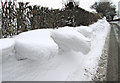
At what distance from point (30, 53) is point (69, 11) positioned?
800 centimetres

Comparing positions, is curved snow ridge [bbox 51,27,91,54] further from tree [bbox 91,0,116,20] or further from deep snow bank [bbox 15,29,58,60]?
tree [bbox 91,0,116,20]

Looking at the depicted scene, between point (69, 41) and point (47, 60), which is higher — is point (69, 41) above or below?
above

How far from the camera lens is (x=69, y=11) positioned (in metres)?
10.8

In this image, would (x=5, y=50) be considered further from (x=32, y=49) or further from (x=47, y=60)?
(x=47, y=60)

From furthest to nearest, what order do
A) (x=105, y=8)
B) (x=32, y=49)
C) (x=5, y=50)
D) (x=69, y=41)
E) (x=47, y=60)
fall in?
1. (x=105, y=8)
2. (x=69, y=41)
3. (x=47, y=60)
4. (x=32, y=49)
5. (x=5, y=50)

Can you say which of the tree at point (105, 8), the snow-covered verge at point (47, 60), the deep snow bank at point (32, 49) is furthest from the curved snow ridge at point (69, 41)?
the tree at point (105, 8)

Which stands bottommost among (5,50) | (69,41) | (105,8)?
(69,41)

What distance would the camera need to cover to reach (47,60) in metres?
3.65

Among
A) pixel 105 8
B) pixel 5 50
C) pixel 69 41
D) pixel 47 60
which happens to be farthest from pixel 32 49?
pixel 105 8

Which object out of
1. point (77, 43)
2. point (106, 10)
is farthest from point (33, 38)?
point (106, 10)

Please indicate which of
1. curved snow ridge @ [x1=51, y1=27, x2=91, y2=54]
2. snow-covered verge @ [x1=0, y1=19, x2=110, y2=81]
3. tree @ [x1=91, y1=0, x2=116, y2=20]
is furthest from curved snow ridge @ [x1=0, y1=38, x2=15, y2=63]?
tree @ [x1=91, y1=0, x2=116, y2=20]

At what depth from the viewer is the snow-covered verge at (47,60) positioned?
3.12 m

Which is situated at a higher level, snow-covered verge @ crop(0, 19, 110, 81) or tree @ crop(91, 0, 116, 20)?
tree @ crop(91, 0, 116, 20)

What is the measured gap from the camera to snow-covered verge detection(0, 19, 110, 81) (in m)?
3.12
